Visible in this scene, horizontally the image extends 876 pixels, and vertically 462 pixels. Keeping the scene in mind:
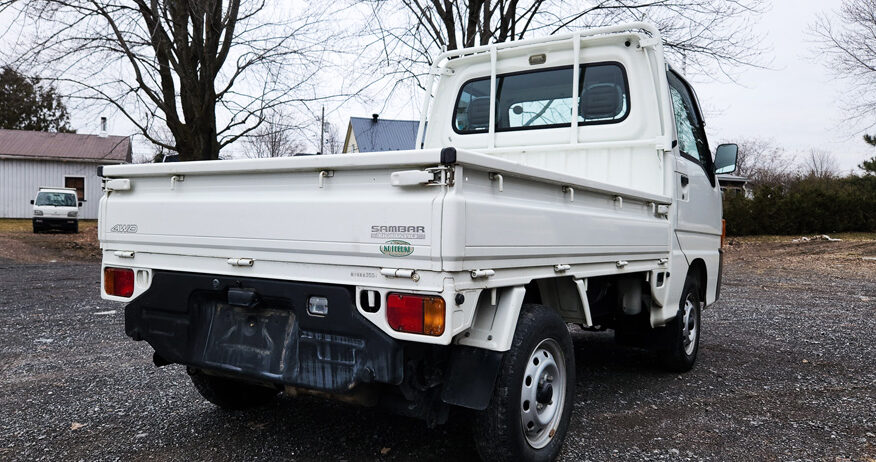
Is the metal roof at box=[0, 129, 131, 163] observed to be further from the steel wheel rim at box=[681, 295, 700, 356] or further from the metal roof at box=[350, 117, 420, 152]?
the steel wheel rim at box=[681, 295, 700, 356]

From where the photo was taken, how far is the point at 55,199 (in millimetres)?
22047

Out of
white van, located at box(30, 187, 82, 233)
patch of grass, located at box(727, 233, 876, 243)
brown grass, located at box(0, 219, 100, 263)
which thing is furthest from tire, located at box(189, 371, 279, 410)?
patch of grass, located at box(727, 233, 876, 243)

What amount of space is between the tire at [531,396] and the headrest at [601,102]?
2.13 m

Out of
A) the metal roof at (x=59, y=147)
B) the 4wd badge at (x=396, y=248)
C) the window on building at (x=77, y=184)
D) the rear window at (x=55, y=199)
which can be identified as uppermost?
the metal roof at (x=59, y=147)

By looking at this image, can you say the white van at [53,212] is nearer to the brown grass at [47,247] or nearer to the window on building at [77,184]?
the brown grass at [47,247]

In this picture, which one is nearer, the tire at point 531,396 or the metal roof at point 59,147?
the tire at point 531,396

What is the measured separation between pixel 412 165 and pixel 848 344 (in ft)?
20.1

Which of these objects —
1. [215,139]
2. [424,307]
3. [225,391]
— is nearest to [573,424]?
[424,307]

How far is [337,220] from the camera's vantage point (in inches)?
101

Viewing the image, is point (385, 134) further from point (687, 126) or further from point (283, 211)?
point (283, 211)

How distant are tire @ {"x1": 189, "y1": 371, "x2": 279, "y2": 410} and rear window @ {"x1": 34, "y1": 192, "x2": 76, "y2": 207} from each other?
21.7 meters

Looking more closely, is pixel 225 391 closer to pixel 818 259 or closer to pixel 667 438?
pixel 667 438

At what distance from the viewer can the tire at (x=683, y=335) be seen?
481 centimetres

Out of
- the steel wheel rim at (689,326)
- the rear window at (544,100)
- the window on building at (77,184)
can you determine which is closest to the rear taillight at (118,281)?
the rear window at (544,100)
